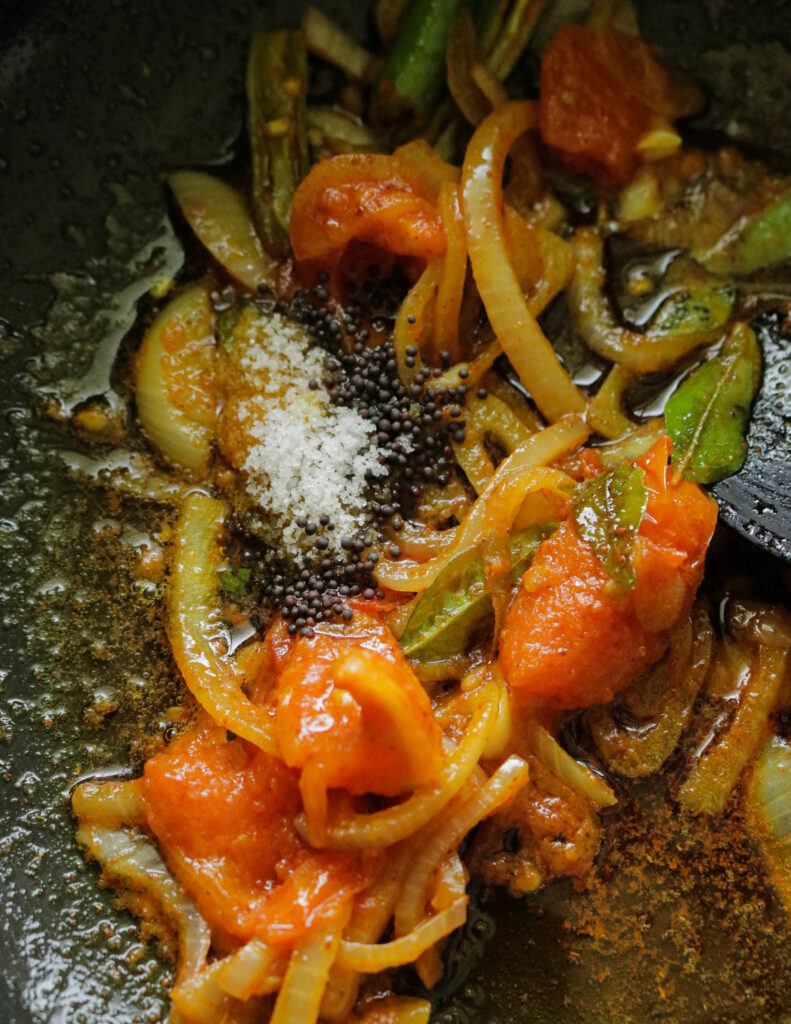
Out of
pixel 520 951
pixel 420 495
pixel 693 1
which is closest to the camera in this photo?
pixel 520 951

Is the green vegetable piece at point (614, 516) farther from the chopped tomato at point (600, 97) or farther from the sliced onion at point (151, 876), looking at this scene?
the sliced onion at point (151, 876)

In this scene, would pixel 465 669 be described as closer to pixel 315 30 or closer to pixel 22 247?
pixel 22 247

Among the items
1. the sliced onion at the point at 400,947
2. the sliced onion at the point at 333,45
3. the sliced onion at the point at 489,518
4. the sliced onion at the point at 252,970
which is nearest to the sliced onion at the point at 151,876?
the sliced onion at the point at 252,970

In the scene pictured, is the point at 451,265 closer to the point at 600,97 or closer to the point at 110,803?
the point at 600,97

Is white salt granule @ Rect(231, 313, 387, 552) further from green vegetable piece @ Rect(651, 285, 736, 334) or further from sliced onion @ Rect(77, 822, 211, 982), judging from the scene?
green vegetable piece @ Rect(651, 285, 736, 334)

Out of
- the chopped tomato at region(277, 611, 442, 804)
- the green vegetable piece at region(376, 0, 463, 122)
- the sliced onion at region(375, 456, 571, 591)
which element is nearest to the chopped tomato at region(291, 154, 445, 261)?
the green vegetable piece at region(376, 0, 463, 122)

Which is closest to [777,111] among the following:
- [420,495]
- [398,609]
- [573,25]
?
[573,25]

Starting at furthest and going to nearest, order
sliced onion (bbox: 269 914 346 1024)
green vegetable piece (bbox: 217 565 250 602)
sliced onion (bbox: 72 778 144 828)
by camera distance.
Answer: green vegetable piece (bbox: 217 565 250 602)
sliced onion (bbox: 72 778 144 828)
sliced onion (bbox: 269 914 346 1024)
